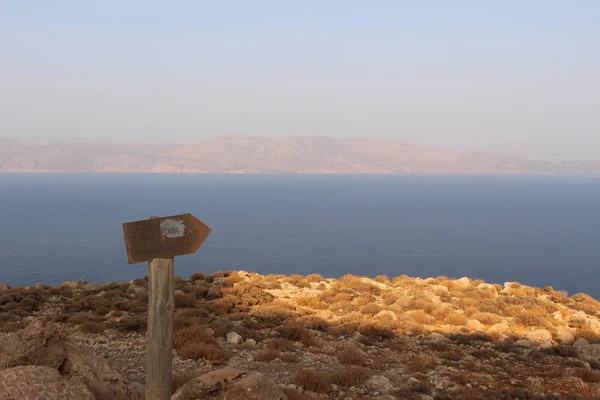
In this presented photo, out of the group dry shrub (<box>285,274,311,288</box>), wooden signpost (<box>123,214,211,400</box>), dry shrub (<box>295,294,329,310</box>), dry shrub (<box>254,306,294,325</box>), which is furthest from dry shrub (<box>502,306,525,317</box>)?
wooden signpost (<box>123,214,211,400</box>)

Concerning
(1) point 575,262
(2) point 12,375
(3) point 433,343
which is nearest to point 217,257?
(1) point 575,262

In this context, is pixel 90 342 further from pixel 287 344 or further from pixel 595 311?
pixel 595 311

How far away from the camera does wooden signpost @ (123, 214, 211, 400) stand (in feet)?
19.0

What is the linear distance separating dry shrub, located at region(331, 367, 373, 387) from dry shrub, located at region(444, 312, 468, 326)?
878 cm

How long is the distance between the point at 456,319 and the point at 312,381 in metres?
10.4

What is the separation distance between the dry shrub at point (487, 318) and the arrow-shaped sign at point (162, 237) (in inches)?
630

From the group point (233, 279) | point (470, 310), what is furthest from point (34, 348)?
point (470, 310)

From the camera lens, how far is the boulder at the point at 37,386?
5766 millimetres

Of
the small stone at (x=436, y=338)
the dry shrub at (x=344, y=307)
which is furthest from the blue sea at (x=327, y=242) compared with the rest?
the small stone at (x=436, y=338)

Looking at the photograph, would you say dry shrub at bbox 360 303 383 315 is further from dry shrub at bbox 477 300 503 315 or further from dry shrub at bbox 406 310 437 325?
dry shrub at bbox 477 300 503 315

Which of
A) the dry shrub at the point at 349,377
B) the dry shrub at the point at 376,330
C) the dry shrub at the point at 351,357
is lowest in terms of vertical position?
the dry shrub at the point at 376,330

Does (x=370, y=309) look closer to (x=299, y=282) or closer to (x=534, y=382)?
(x=299, y=282)

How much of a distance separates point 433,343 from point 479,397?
197 inches

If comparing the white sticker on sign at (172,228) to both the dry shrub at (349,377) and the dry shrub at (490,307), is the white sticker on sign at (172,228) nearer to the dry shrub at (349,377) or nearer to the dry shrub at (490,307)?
the dry shrub at (349,377)
